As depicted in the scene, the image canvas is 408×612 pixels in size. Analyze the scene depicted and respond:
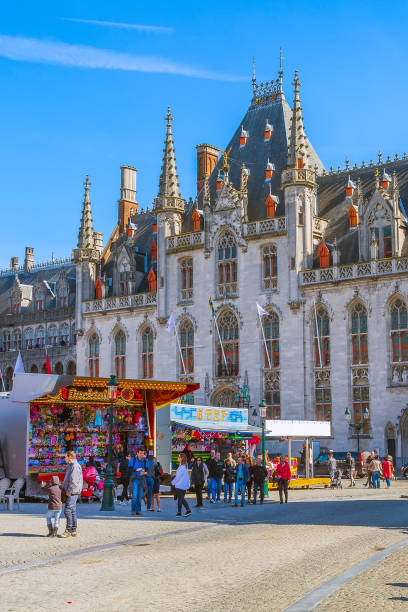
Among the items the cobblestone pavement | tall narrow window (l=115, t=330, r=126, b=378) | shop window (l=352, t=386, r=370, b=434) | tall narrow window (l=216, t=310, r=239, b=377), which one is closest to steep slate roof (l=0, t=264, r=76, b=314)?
tall narrow window (l=115, t=330, r=126, b=378)

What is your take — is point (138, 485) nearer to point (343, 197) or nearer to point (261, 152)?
point (343, 197)

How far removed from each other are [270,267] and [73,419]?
2540 cm

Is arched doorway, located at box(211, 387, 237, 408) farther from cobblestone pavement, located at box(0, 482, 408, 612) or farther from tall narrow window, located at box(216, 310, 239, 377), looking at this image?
cobblestone pavement, located at box(0, 482, 408, 612)

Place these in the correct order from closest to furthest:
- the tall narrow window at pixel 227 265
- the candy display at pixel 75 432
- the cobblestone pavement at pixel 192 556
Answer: the cobblestone pavement at pixel 192 556
the candy display at pixel 75 432
the tall narrow window at pixel 227 265

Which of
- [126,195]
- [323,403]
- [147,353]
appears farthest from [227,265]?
[126,195]

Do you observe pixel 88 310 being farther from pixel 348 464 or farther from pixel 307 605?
pixel 307 605

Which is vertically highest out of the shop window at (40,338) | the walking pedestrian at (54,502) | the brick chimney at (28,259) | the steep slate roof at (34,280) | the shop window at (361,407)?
the brick chimney at (28,259)

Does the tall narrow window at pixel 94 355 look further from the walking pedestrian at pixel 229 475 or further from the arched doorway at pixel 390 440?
the walking pedestrian at pixel 229 475

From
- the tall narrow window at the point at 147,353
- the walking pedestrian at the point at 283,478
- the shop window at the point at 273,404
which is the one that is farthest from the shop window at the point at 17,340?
the walking pedestrian at the point at 283,478

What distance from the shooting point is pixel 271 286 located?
56281 mm

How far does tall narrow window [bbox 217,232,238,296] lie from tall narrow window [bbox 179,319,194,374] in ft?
11.2

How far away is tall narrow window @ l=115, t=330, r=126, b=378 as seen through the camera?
6331cm

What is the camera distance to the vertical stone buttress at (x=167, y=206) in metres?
61.6

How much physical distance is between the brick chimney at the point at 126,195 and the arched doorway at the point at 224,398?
19.8m
